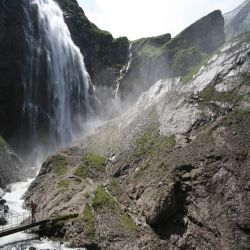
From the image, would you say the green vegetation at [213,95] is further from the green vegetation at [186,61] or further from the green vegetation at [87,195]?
the green vegetation at [87,195]

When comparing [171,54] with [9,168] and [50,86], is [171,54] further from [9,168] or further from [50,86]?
[9,168]

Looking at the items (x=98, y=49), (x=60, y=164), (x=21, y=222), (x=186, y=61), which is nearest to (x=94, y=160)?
(x=60, y=164)

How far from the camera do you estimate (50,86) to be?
3482 inches

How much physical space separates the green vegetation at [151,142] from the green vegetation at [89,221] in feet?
46.0

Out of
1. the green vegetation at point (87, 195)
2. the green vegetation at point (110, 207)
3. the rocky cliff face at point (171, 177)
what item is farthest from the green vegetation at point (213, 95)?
the green vegetation at point (87, 195)

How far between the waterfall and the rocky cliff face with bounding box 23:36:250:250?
2296 centimetres

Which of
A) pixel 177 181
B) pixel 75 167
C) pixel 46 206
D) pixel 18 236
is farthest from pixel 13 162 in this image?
pixel 177 181

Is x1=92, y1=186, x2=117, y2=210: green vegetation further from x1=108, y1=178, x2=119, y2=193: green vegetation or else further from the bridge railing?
the bridge railing

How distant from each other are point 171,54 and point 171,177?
183 ft

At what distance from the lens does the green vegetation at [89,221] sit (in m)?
37.3

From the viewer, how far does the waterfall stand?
278 ft

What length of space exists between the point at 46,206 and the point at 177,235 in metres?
18.3

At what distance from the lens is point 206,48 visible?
10269 centimetres

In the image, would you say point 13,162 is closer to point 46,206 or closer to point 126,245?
point 46,206
